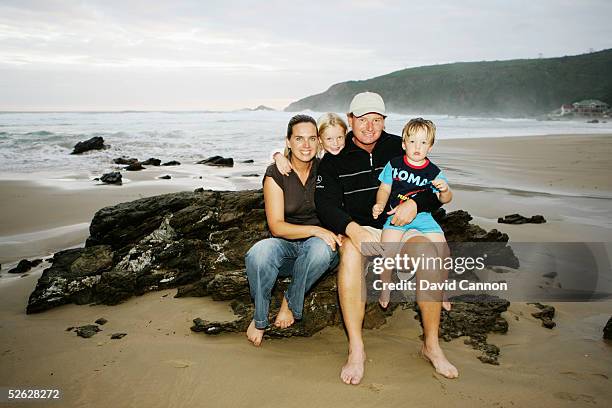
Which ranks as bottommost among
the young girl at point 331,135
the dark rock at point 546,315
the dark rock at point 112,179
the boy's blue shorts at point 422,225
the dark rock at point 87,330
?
the dark rock at point 87,330

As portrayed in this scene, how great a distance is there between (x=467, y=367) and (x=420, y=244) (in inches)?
40.6

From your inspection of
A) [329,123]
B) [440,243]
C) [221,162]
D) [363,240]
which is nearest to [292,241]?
[363,240]

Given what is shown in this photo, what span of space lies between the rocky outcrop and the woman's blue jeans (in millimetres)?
226

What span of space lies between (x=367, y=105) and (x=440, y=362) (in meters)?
2.32

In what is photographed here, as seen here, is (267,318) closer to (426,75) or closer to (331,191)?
(331,191)

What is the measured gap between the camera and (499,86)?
114 m

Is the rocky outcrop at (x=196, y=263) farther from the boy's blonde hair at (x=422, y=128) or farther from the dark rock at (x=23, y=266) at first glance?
the boy's blonde hair at (x=422, y=128)

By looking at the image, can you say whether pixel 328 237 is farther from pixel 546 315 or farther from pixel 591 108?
pixel 591 108

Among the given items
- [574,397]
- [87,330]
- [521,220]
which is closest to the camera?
[574,397]

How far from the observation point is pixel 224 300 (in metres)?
4.31

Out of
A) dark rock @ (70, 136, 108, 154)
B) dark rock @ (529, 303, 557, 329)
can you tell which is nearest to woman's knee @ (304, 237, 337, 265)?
dark rock @ (529, 303, 557, 329)

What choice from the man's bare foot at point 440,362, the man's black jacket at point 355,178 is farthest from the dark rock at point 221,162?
the man's bare foot at point 440,362

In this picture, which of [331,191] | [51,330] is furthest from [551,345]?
[51,330]

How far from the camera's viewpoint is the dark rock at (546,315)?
395 centimetres
